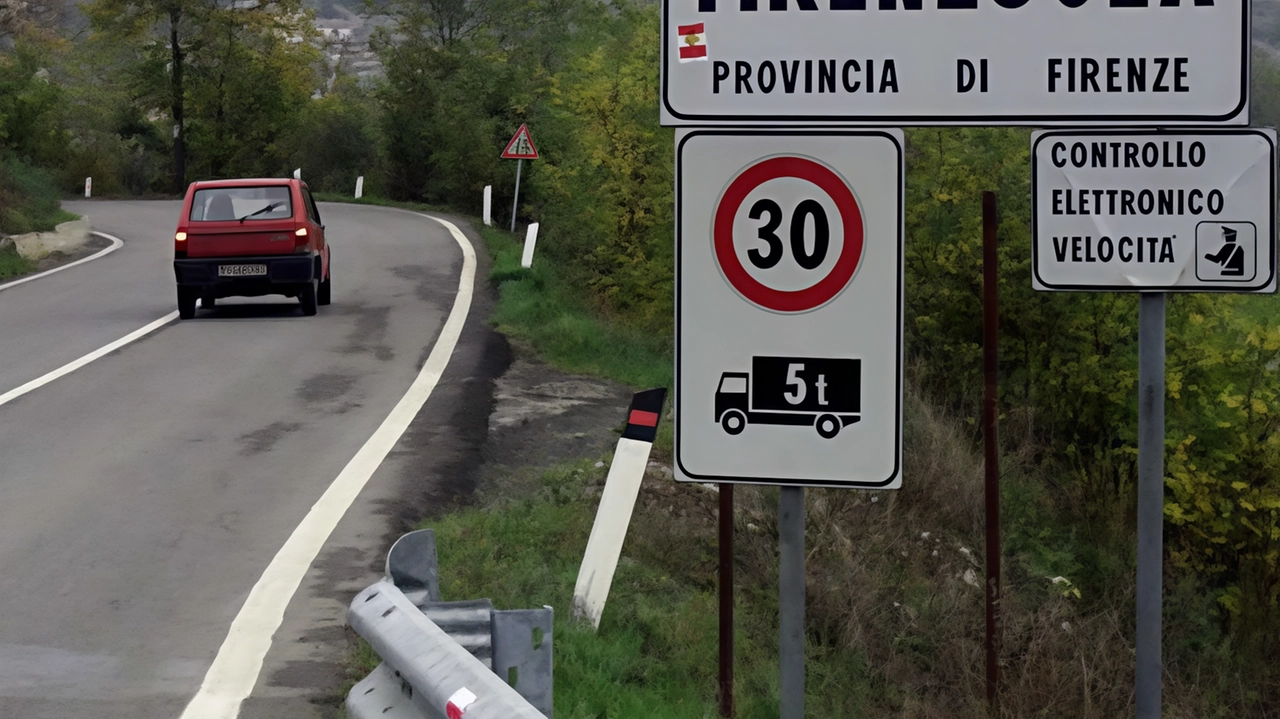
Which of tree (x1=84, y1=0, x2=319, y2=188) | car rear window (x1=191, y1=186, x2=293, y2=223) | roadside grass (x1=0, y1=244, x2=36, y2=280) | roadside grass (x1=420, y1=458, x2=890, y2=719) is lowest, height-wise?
roadside grass (x1=420, y1=458, x2=890, y2=719)

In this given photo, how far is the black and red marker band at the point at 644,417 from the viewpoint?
6465mm

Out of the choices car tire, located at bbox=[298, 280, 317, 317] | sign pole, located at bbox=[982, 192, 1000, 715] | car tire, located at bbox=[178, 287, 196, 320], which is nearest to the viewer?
sign pole, located at bbox=[982, 192, 1000, 715]

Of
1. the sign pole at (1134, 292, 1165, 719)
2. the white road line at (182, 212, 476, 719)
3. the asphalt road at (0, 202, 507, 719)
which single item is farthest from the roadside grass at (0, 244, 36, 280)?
the sign pole at (1134, 292, 1165, 719)

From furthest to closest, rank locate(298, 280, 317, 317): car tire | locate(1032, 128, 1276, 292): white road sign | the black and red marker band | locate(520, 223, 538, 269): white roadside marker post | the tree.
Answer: the tree → locate(520, 223, 538, 269): white roadside marker post → locate(298, 280, 317, 317): car tire → the black and red marker band → locate(1032, 128, 1276, 292): white road sign

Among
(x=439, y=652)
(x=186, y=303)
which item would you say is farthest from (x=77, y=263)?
(x=439, y=652)

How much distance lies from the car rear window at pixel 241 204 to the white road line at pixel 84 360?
1283 millimetres

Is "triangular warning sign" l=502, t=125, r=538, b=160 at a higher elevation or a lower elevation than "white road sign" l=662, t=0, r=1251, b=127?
higher

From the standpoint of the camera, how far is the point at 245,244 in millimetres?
17109

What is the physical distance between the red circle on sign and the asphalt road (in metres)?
2.80

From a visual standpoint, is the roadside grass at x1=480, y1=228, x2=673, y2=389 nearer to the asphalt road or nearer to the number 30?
the asphalt road

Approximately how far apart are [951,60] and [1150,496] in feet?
4.13

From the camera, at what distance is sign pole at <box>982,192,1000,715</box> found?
6.60 m

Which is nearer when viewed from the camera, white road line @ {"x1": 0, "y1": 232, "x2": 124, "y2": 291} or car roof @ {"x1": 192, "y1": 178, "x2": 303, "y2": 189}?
car roof @ {"x1": 192, "y1": 178, "x2": 303, "y2": 189}

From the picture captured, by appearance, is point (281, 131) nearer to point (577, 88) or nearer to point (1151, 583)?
point (577, 88)
